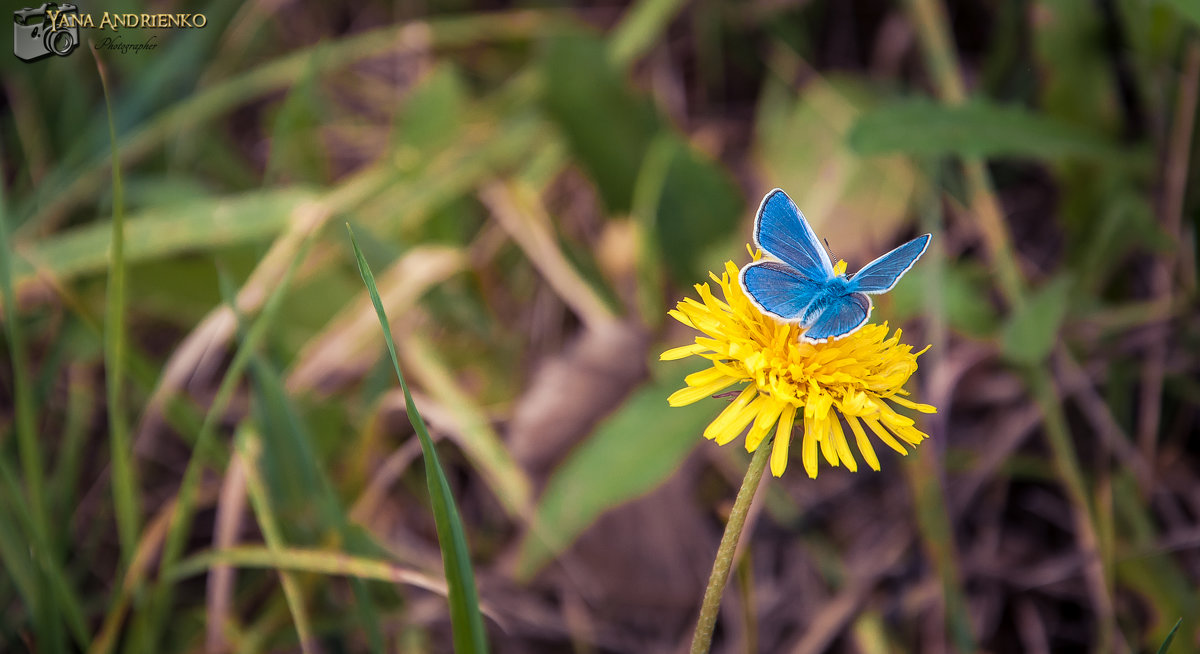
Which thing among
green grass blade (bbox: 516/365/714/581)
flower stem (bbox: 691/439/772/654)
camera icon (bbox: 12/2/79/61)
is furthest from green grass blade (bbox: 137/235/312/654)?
camera icon (bbox: 12/2/79/61)

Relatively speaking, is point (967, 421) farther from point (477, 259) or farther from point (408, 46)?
point (408, 46)

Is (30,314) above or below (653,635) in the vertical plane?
above

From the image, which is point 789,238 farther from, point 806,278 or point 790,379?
point 790,379

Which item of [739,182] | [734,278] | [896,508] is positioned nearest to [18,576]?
[734,278]

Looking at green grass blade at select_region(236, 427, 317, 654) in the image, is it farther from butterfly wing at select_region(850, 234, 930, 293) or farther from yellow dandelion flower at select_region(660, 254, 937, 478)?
butterfly wing at select_region(850, 234, 930, 293)

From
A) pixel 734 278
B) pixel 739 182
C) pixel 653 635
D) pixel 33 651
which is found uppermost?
pixel 739 182

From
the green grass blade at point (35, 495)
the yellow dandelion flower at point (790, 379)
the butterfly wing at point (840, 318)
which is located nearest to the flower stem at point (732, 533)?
the yellow dandelion flower at point (790, 379)

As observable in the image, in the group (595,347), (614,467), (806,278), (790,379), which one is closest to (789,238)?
(806,278)
